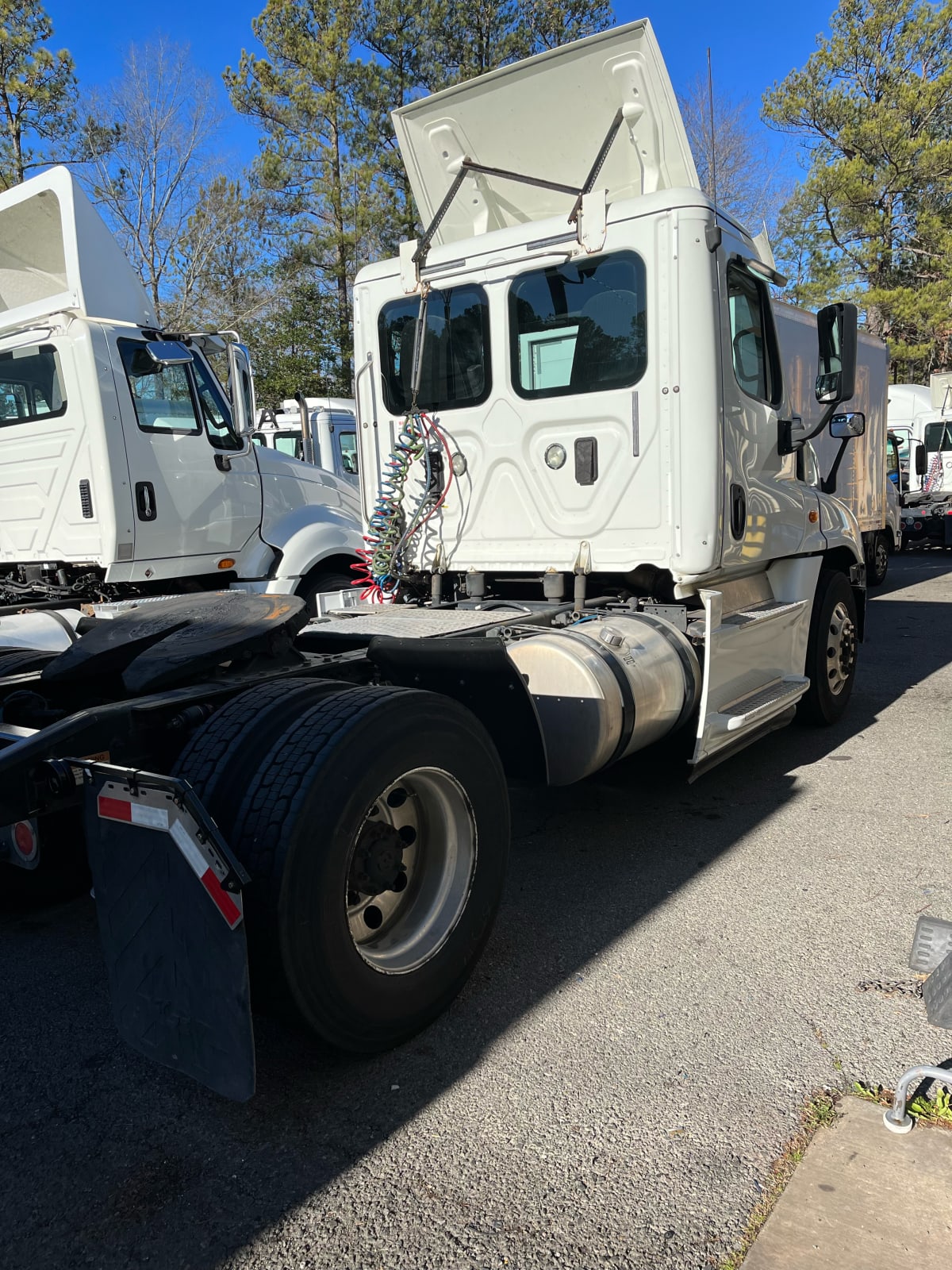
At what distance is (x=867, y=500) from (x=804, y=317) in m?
3.79

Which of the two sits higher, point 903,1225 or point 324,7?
point 324,7

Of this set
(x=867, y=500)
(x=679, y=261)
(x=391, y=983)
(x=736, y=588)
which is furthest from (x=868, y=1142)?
(x=867, y=500)

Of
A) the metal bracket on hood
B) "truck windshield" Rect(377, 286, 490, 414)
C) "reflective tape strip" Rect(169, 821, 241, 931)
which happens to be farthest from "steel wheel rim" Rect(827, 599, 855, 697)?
"reflective tape strip" Rect(169, 821, 241, 931)

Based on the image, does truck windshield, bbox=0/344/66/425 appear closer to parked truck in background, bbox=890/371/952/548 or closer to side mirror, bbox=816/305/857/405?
side mirror, bbox=816/305/857/405

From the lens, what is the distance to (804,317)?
8688mm

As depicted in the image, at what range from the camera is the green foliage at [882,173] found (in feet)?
82.4

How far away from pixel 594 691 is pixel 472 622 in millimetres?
800

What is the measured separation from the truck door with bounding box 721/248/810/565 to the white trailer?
95.1 inches

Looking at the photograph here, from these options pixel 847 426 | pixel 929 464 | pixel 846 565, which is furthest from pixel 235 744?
pixel 929 464

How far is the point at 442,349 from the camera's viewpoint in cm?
518

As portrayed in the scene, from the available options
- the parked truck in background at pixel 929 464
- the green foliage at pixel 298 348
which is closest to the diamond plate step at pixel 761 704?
the parked truck in background at pixel 929 464

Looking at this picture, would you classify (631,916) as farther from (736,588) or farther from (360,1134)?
(736,588)

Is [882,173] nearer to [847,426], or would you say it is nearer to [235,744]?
[847,426]

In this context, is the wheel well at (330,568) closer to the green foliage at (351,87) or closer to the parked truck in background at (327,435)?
the parked truck in background at (327,435)
